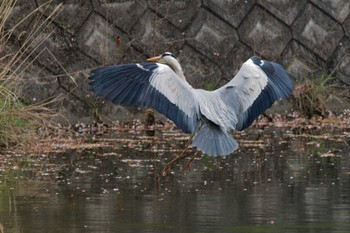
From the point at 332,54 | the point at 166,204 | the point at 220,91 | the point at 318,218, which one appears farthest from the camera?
the point at 332,54

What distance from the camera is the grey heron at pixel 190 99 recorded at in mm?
8562

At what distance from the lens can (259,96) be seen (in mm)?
9055

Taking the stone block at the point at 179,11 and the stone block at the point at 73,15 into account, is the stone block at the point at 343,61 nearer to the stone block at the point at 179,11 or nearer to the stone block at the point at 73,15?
the stone block at the point at 179,11

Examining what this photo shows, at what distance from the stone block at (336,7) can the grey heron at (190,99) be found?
544 centimetres

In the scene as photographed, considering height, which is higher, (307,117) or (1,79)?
(307,117)

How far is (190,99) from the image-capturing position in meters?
8.72

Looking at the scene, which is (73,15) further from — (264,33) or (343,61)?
(343,61)

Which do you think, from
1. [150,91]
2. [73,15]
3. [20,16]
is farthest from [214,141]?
[73,15]

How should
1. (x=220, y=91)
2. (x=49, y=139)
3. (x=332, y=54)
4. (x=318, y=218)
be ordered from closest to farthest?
(x=318, y=218) → (x=220, y=91) → (x=49, y=139) → (x=332, y=54)

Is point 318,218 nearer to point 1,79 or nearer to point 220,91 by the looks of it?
point 220,91

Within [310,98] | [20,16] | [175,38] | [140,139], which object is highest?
[310,98]

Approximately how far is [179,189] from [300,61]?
5.87m

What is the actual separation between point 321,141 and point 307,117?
1.93 metres

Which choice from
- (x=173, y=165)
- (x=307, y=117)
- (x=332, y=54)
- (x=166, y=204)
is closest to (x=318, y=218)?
(x=166, y=204)
